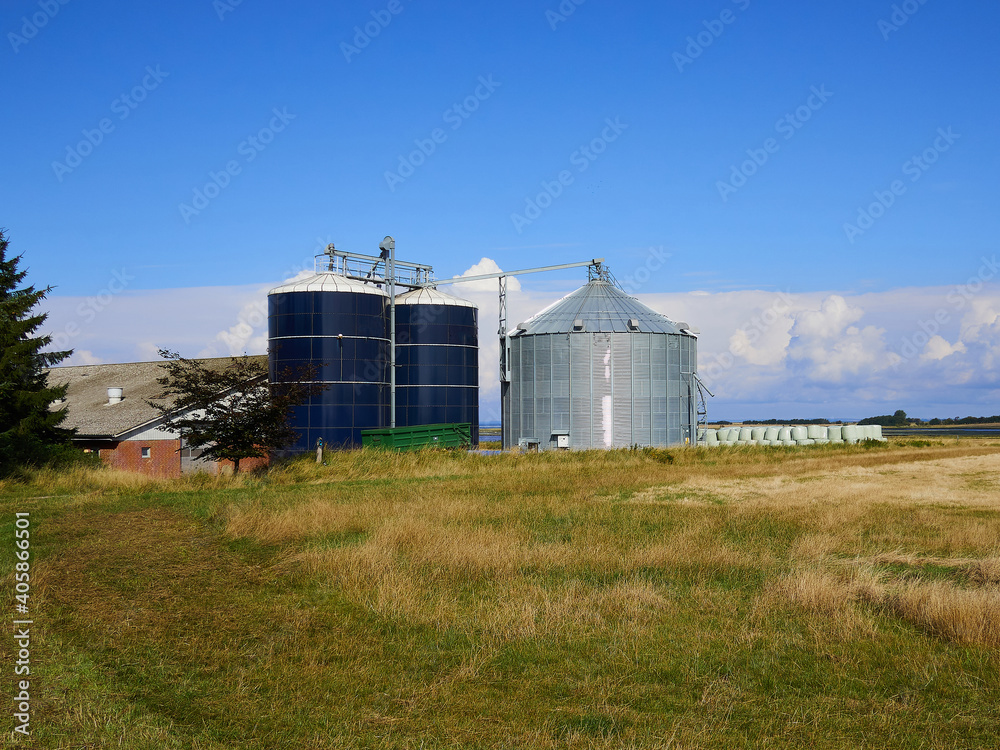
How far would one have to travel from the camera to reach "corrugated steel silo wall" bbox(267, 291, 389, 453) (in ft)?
131

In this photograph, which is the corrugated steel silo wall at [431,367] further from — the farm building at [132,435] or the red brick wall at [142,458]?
the red brick wall at [142,458]

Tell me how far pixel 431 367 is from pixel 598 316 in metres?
10.0

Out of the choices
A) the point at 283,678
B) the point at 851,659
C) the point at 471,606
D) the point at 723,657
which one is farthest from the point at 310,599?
the point at 851,659

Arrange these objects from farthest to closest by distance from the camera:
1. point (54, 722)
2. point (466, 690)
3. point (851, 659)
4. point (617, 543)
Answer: point (617, 543), point (851, 659), point (466, 690), point (54, 722)

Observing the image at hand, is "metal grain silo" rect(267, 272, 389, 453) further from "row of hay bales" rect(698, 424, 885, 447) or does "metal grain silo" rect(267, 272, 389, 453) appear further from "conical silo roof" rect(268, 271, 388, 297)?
"row of hay bales" rect(698, 424, 885, 447)

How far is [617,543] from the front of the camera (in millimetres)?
13680

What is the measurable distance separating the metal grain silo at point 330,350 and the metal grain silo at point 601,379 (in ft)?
30.1

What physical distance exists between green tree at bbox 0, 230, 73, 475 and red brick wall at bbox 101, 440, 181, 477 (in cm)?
781

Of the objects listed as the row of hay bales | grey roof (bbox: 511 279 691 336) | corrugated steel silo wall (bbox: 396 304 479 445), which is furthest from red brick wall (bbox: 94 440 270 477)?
the row of hay bales

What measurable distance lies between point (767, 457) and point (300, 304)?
975 inches

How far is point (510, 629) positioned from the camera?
8.56 meters

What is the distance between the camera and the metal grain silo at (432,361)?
45469 mm

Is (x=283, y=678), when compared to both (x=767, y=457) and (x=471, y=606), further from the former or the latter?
(x=767, y=457)

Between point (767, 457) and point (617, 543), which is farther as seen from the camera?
point (767, 457)
